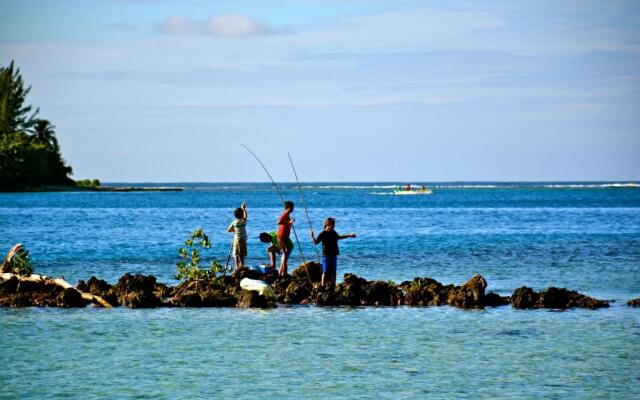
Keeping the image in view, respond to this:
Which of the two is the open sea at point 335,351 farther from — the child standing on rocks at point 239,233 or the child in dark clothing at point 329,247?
the child standing on rocks at point 239,233

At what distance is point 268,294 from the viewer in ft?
76.8

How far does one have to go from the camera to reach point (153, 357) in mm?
17906

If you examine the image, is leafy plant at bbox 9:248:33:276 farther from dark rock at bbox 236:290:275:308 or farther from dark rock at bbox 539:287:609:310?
dark rock at bbox 539:287:609:310

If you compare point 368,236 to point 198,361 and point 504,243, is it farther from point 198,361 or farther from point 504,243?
point 198,361

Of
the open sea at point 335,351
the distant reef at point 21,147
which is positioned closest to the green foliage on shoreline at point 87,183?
the distant reef at point 21,147

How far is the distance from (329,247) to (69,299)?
618cm

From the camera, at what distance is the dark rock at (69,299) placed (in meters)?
23.4

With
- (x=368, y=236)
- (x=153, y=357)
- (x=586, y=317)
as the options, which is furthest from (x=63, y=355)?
(x=368, y=236)

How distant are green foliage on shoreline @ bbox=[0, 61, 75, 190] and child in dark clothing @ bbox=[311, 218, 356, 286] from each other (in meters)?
112

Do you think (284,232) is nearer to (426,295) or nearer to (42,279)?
(426,295)

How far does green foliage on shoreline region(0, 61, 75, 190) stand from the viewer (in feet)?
433

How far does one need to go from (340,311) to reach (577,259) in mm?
18376

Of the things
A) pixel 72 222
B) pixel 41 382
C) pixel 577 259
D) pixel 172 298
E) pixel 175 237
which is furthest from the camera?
pixel 72 222

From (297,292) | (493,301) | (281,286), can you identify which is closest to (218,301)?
(281,286)
